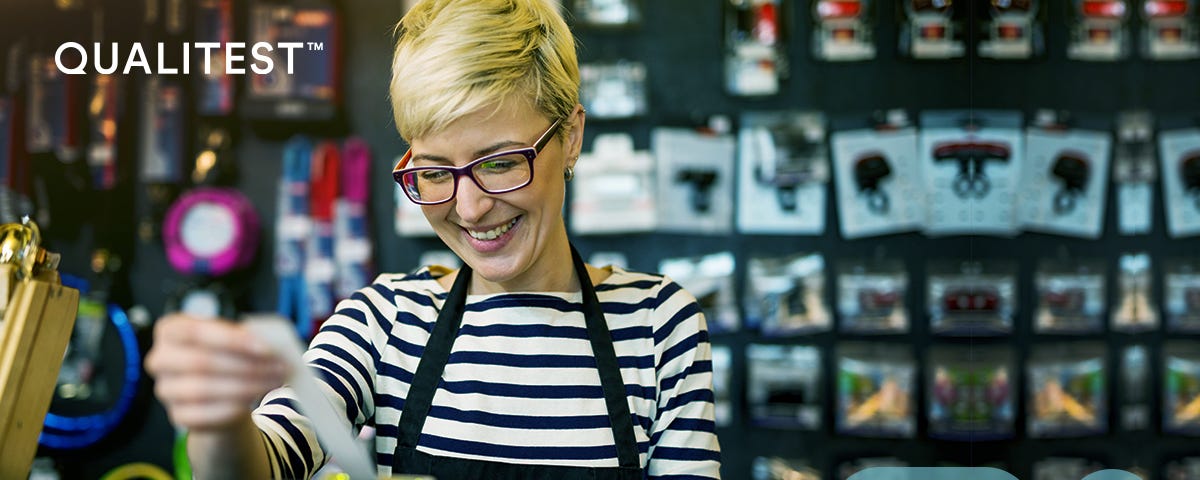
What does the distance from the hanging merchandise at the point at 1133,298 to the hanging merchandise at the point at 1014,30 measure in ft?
2.85

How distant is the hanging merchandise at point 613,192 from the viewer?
3.83 m

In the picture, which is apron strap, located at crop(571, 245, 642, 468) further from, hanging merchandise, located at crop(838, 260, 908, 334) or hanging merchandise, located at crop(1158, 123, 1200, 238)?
hanging merchandise, located at crop(1158, 123, 1200, 238)

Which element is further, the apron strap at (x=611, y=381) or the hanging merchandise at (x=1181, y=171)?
the hanging merchandise at (x=1181, y=171)

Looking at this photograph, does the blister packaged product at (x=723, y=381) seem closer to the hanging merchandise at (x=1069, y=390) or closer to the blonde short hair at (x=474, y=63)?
the hanging merchandise at (x=1069, y=390)

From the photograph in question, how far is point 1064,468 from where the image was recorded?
404 cm

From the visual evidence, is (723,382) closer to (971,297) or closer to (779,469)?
(779,469)

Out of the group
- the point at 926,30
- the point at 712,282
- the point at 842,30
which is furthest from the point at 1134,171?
the point at 712,282

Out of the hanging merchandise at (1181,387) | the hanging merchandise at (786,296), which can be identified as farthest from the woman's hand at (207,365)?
the hanging merchandise at (1181,387)

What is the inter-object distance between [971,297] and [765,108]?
1068 millimetres

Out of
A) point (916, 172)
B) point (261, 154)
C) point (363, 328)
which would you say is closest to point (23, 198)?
point (261, 154)

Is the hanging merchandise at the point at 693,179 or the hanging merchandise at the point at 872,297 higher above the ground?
the hanging merchandise at the point at 693,179

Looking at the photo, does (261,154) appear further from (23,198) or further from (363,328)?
(363,328)

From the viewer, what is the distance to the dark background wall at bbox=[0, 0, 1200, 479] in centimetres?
394

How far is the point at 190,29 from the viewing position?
393cm
